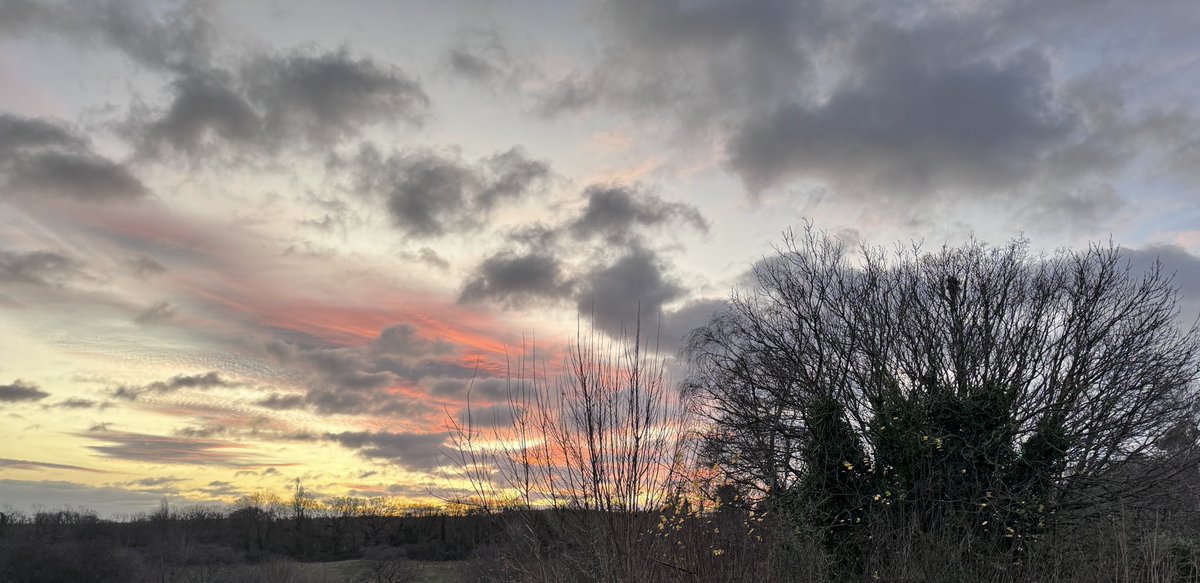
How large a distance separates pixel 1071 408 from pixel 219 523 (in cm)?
6269

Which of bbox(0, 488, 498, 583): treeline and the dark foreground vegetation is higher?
the dark foreground vegetation

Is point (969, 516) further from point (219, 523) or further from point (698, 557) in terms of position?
point (219, 523)

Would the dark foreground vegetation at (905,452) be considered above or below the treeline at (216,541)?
above

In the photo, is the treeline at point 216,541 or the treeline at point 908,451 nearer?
the treeline at point 908,451

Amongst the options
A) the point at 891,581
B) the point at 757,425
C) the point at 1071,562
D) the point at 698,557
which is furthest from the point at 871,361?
the point at 698,557

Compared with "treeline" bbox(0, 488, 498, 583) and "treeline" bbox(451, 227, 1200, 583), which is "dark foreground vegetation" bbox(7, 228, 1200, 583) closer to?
"treeline" bbox(451, 227, 1200, 583)

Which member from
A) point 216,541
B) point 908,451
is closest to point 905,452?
point 908,451

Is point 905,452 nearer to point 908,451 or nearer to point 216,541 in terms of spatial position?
point 908,451

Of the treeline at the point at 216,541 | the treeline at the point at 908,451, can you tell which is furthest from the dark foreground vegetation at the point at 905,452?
the treeline at the point at 216,541

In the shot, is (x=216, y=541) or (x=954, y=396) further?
(x=216, y=541)

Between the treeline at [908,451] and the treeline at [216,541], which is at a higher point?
the treeline at [908,451]

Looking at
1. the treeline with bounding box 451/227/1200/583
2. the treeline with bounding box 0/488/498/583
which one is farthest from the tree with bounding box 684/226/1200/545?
the treeline with bounding box 0/488/498/583

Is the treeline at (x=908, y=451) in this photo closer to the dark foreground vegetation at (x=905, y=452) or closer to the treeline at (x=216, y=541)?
the dark foreground vegetation at (x=905, y=452)

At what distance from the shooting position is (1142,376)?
59.9ft
